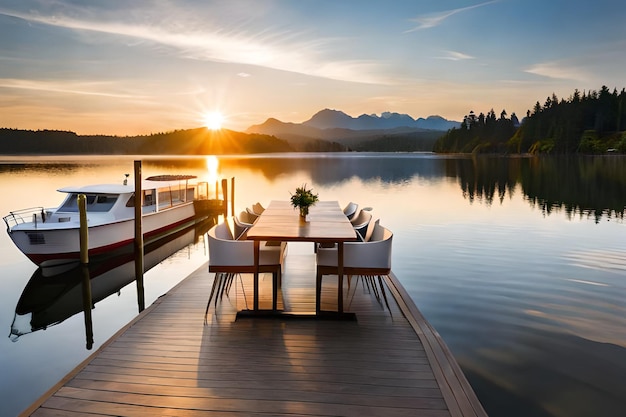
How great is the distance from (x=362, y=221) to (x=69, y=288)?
293 inches

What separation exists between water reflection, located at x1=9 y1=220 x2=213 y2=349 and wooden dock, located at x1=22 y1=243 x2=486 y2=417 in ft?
11.2

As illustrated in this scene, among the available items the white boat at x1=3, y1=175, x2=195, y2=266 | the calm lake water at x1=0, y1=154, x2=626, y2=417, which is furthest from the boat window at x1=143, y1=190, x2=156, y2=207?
the calm lake water at x1=0, y1=154, x2=626, y2=417

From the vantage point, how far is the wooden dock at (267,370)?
119 inches

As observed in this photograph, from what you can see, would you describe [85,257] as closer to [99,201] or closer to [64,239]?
[64,239]

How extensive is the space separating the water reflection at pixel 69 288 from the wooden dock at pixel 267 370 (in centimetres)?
342

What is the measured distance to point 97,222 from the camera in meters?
11.8

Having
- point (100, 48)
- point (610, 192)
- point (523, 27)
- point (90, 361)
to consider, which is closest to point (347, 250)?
point (90, 361)

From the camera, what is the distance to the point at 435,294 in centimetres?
771

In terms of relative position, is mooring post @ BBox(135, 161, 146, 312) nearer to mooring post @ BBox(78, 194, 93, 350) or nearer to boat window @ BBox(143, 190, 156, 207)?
mooring post @ BBox(78, 194, 93, 350)

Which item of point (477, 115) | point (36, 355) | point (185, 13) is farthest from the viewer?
point (477, 115)

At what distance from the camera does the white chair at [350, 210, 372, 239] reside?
6.36 meters

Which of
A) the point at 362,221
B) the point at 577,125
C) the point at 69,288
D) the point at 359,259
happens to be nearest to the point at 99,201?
the point at 69,288

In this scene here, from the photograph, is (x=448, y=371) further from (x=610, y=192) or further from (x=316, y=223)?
(x=610, y=192)

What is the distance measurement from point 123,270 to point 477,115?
429 feet
